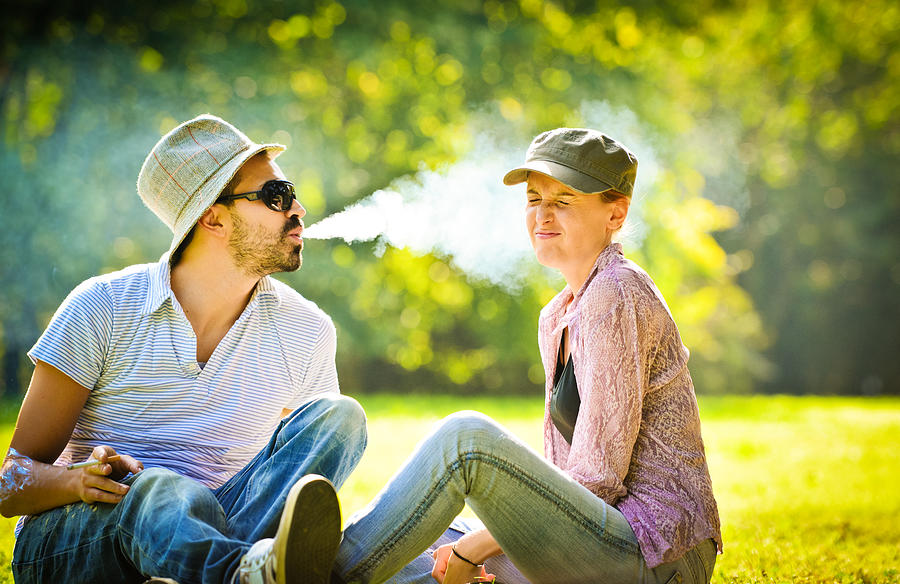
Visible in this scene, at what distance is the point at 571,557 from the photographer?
2439mm

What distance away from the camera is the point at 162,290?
Result: 119 inches

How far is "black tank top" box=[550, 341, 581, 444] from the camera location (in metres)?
2.75

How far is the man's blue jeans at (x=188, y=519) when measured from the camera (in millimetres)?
2322

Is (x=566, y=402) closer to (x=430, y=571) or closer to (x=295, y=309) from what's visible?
(x=430, y=571)

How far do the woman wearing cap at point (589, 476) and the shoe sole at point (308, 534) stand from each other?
158mm

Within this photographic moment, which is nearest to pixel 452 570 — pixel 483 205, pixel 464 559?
pixel 464 559

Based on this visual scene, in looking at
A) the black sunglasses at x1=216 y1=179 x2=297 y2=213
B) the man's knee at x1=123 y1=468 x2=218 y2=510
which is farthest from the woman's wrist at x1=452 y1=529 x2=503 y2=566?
the black sunglasses at x1=216 y1=179 x2=297 y2=213

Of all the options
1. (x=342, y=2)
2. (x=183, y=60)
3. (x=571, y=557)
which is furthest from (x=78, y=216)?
(x=571, y=557)

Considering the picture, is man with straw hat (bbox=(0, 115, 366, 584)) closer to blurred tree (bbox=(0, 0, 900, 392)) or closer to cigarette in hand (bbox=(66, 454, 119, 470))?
cigarette in hand (bbox=(66, 454, 119, 470))

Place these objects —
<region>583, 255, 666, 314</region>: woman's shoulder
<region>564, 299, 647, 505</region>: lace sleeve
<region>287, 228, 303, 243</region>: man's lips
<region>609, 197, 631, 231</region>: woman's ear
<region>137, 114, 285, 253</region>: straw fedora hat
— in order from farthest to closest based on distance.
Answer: <region>287, 228, 303, 243</region>: man's lips
<region>137, 114, 285, 253</region>: straw fedora hat
<region>609, 197, 631, 231</region>: woman's ear
<region>583, 255, 666, 314</region>: woman's shoulder
<region>564, 299, 647, 505</region>: lace sleeve

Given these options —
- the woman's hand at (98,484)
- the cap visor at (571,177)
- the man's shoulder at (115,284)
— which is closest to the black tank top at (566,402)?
the cap visor at (571,177)

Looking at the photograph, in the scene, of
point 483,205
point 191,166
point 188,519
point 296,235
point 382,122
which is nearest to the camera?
point 188,519

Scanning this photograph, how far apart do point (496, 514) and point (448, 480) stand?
0.18 m

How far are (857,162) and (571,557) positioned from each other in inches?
955
